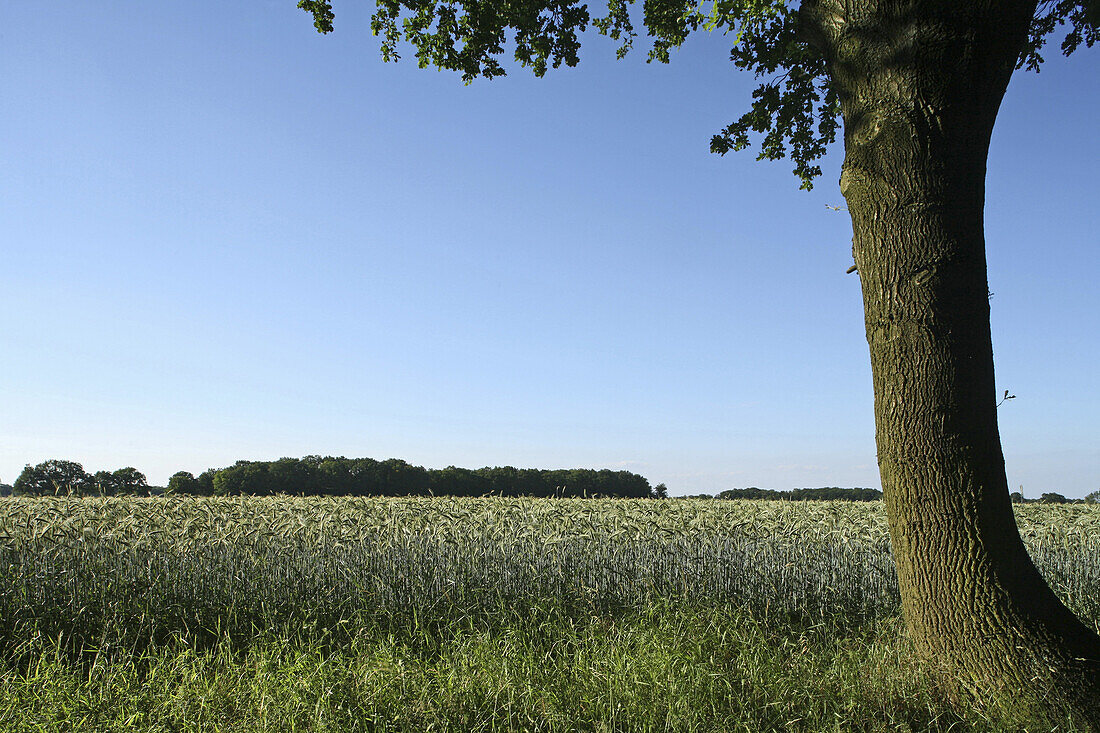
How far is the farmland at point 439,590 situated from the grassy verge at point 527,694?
0.06 meters

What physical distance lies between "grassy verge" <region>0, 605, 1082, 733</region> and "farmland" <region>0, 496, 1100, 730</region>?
6 cm

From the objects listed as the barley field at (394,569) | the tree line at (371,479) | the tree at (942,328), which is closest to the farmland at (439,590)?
the barley field at (394,569)

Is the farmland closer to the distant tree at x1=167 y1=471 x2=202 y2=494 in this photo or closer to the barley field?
the barley field

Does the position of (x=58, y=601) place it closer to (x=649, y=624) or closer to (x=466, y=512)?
(x=466, y=512)

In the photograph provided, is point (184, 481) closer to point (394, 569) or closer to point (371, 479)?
point (371, 479)

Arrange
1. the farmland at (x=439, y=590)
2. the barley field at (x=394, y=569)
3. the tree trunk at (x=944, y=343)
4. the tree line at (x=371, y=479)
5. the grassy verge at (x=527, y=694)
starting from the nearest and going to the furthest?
the grassy verge at (x=527, y=694) → the tree trunk at (x=944, y=343) → the farmland at (x=439, y=590) → the barley field at (x=394, y=569) → the tree line at (x=371, y=479)

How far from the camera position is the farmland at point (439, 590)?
14.6 ft

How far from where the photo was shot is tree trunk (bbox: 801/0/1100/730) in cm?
329

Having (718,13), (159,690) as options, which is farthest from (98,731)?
(718,13)

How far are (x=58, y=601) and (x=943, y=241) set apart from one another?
23.5 ft

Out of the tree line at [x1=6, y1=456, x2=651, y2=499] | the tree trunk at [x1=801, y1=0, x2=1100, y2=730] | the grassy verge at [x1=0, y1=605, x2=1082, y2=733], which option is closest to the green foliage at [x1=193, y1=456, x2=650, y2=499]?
the tree line at [x1=6, y1=456, x2=651, y2=499]

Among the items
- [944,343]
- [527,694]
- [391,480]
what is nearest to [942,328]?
[944,343]

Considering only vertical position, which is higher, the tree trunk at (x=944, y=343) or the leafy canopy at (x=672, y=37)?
the leafy canopy at (x=672, y=37)

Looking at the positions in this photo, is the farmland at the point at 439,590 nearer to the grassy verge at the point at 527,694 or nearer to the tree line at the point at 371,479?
the grassy verge at the point at 527,694
